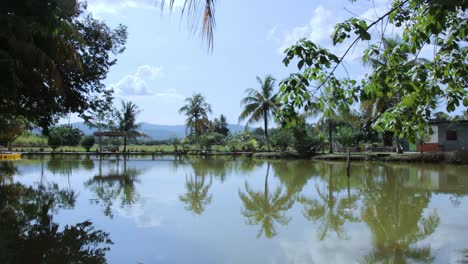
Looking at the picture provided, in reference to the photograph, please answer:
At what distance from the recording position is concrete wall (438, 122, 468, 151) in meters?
27.0

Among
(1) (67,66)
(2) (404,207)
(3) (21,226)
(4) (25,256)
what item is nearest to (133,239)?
(4) (25,256)

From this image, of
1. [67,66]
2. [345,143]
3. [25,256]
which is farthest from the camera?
[345,143]

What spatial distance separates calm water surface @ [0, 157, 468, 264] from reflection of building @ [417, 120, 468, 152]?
12521mm

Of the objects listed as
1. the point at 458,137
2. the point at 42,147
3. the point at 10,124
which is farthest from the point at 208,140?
the point at 458,137

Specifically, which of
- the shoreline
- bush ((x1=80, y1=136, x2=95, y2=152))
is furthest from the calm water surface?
bush ((x1=80, y1=136, x2=95, y2=152))

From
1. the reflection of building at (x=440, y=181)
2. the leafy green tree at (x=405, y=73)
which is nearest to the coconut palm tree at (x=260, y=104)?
the reflection of building at (x=440, y=181)

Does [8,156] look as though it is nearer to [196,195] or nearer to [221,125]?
[196,195]

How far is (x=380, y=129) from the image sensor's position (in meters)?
3.74

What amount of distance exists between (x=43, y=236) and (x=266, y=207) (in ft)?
19.6

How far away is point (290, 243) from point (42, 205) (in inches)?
285

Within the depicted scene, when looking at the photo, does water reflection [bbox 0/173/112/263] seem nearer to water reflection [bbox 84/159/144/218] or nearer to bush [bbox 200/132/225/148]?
water reflection [bbox 84/159/144/218]

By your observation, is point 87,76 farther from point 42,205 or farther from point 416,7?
Result: point 416,7

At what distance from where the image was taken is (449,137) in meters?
28.0

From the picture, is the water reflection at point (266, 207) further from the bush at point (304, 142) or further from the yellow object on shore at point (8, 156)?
the yellow object on shore at point (8, 156)
